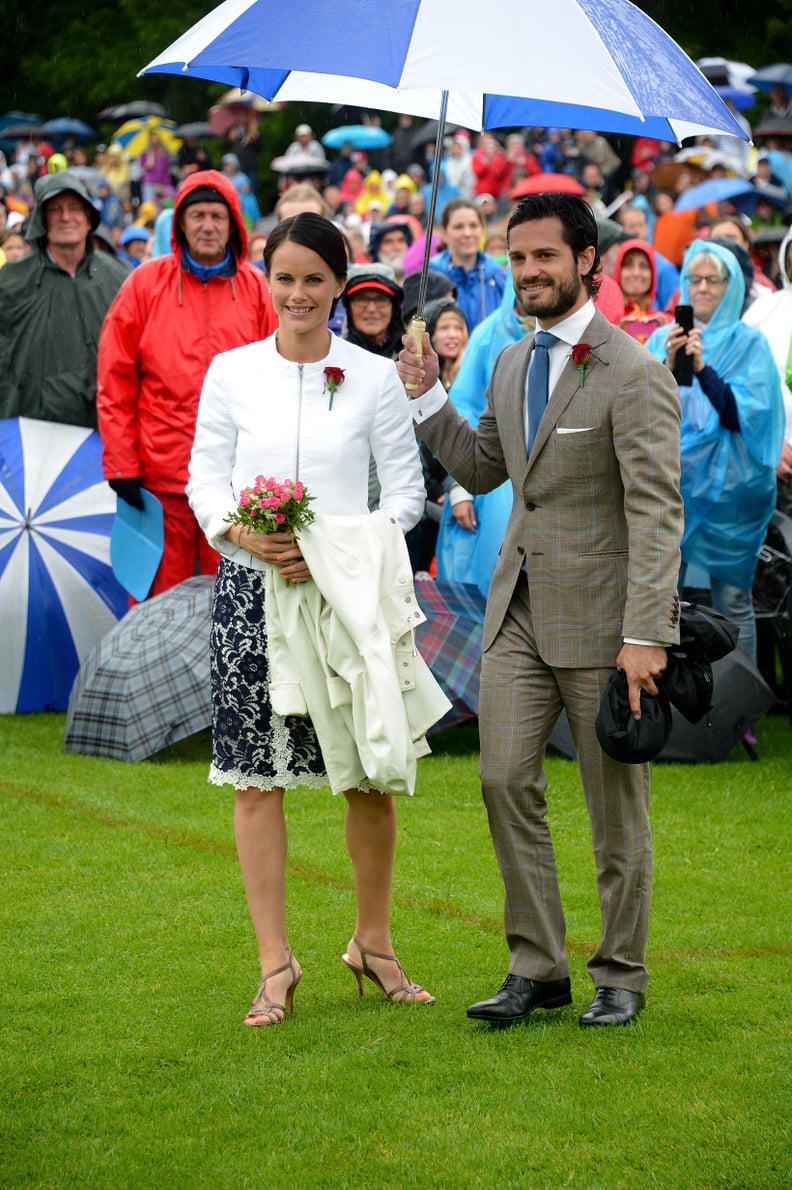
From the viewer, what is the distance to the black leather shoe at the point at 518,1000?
4500mm

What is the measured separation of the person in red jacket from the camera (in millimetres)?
8031

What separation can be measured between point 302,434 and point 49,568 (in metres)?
4.30

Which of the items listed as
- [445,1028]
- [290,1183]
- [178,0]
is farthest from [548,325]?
[178,0]

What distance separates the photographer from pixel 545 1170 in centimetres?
366

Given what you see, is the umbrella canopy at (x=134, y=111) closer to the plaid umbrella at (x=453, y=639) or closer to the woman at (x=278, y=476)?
the plaid umbrella at (x=453, y=639)

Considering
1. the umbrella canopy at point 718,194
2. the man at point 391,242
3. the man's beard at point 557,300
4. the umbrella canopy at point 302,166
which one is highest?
the umbrella canopy at point 302,166

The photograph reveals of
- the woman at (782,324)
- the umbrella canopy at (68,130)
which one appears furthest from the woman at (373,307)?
the umbrella canopy at (68,130)

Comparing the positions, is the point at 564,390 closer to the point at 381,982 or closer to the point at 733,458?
the point at 381,982

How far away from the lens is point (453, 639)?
788 centimetres

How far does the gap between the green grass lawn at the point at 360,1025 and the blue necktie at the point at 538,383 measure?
1566 millimetres

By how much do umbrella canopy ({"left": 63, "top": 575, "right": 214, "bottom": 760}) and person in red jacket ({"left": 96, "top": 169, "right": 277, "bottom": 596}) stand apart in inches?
22.3

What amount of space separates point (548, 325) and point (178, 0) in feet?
104

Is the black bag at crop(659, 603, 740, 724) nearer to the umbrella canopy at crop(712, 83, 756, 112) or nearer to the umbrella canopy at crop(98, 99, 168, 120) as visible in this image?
the umbrella canopy at crop(712, 83, 756, 112)

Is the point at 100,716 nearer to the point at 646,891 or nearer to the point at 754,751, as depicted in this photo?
the point at 754,751
